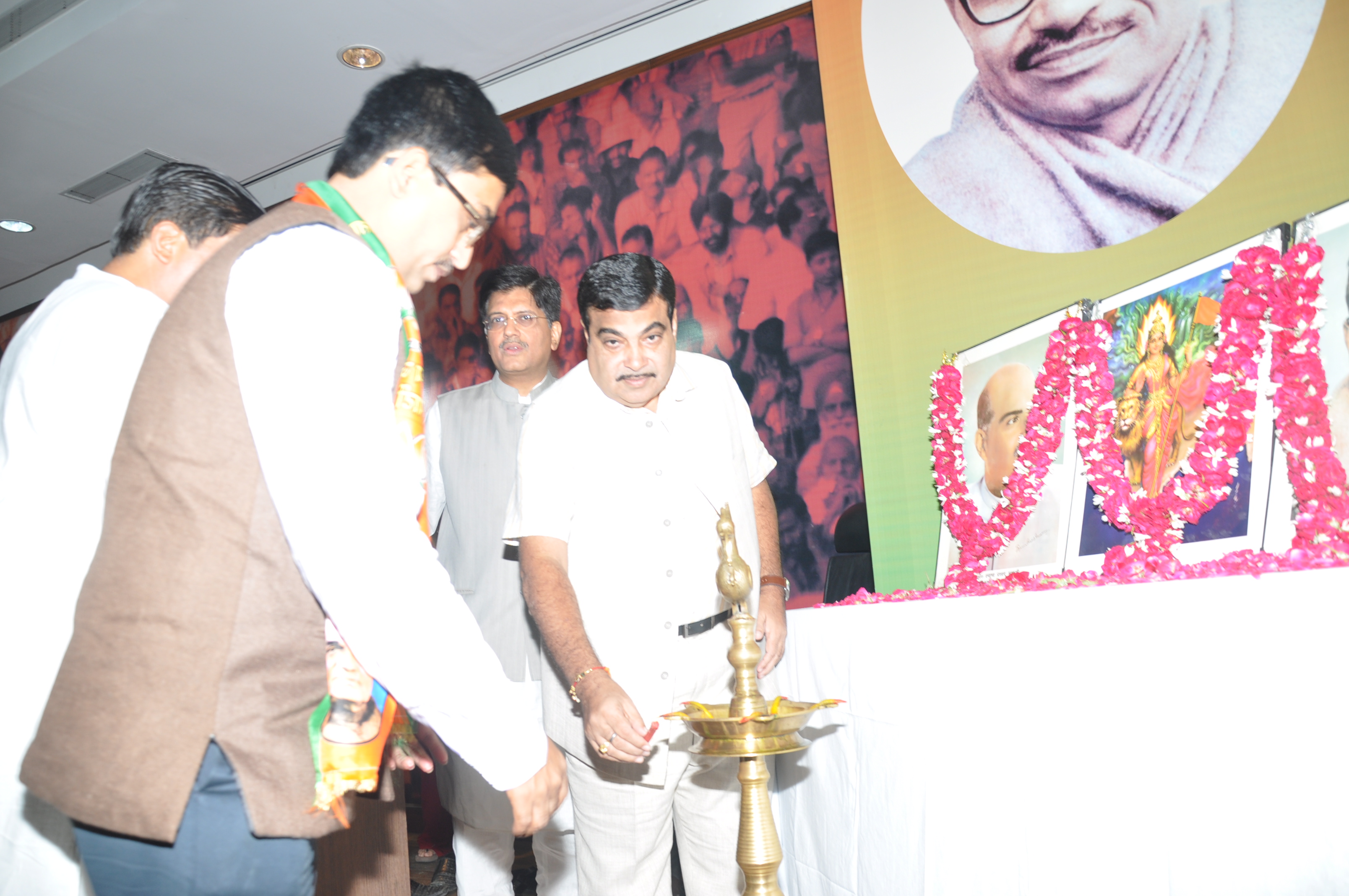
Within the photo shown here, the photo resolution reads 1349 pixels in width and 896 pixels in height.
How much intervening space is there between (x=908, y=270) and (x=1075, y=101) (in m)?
0.71

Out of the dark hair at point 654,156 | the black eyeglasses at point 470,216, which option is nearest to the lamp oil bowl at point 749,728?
the black eyeglasses at point 470,216

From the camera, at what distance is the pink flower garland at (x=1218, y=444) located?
5.92 ft

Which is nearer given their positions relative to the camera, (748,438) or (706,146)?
(748,438)

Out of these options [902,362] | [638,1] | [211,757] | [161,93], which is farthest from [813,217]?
[161,93]

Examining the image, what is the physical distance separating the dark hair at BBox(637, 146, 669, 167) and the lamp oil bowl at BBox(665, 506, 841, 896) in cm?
278

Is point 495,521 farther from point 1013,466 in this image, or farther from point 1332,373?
point 1332,373

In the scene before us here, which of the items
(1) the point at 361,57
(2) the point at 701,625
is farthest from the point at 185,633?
(1) the point at 361,57

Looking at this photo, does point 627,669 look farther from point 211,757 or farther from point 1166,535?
point 1166,535

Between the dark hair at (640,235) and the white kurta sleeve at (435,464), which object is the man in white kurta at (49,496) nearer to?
the white kurta sleeve at (435,464)

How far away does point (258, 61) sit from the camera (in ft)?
13.5

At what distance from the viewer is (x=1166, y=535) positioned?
2.16 meters

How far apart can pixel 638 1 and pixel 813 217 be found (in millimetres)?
1292

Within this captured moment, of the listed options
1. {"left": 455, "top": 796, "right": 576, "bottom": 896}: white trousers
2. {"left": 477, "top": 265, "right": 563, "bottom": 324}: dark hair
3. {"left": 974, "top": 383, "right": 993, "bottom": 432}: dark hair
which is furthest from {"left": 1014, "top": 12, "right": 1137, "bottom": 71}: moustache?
{"left": 455, "top": 796, "right": 576, "bottom": 896}: white trousers

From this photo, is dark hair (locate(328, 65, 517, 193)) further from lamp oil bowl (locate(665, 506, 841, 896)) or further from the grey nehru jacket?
the grey nehru jacket
